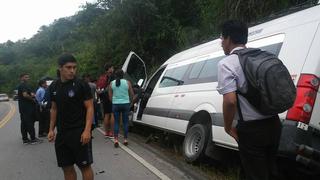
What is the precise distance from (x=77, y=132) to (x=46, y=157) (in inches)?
179

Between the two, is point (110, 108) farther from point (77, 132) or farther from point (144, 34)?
point (144, 34)

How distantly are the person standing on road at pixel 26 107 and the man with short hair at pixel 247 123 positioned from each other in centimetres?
873

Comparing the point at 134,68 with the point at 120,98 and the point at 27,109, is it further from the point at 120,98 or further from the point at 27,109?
the point at 120,98

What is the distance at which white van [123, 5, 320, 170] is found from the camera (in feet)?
16.7

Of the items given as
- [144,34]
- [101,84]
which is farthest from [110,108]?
[144,34]

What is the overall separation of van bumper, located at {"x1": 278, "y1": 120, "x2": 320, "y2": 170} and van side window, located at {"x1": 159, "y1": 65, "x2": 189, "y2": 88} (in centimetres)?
377

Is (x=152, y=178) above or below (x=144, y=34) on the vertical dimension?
below

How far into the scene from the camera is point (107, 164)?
8273mm

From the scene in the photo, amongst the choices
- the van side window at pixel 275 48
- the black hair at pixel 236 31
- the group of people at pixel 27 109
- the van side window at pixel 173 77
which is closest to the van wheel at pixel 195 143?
the van side window at pixel 173 77

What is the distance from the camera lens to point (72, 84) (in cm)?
514

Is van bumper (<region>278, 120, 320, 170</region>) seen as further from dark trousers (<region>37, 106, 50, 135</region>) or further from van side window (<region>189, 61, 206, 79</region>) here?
dark trousers (<region>37, 106, 50, 135</region>)

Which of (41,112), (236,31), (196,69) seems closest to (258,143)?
(236,31)

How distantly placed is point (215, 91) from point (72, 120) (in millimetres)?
2636

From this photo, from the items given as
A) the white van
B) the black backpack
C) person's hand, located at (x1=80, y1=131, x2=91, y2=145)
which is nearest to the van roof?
the white van
